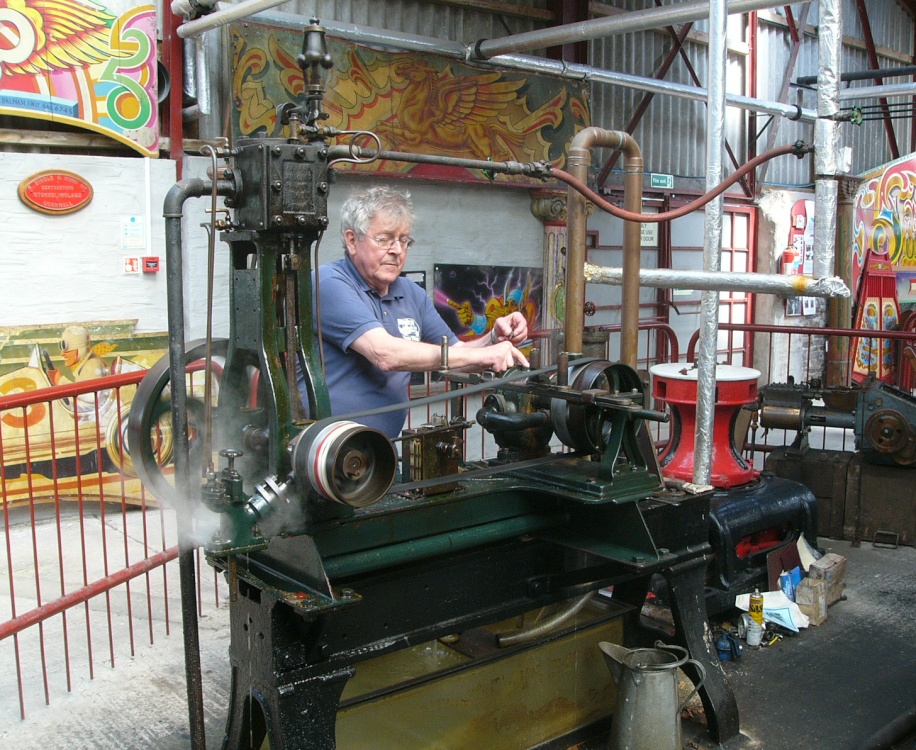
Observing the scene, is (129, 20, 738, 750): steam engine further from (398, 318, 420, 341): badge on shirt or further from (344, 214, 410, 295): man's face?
(344, 214, 410, 295): man's face

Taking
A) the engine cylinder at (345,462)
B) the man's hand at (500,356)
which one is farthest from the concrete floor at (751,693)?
the man's hand at (500,356)

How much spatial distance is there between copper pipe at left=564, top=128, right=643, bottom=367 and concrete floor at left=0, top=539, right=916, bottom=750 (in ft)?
4.86

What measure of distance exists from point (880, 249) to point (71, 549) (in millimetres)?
10466

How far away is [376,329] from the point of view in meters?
3.01

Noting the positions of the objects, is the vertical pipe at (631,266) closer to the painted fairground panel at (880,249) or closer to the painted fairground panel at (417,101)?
the painted fairground panel at (417,101)

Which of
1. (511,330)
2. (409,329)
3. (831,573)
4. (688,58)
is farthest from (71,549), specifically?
(688,58)

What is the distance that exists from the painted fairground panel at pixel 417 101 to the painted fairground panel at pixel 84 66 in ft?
1.79

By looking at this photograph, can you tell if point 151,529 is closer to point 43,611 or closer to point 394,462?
point 43,611

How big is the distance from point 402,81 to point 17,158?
2719mm

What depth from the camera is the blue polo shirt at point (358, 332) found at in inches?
120

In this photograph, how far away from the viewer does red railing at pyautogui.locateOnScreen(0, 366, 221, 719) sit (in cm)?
330

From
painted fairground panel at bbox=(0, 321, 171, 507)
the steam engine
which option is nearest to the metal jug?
the steam engine

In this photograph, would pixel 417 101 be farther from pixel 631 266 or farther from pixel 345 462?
pixel 345 462

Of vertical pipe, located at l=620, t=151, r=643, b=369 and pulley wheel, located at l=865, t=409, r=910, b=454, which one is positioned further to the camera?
pulley wheel, located at l=865, t=409, r=910, b=454
